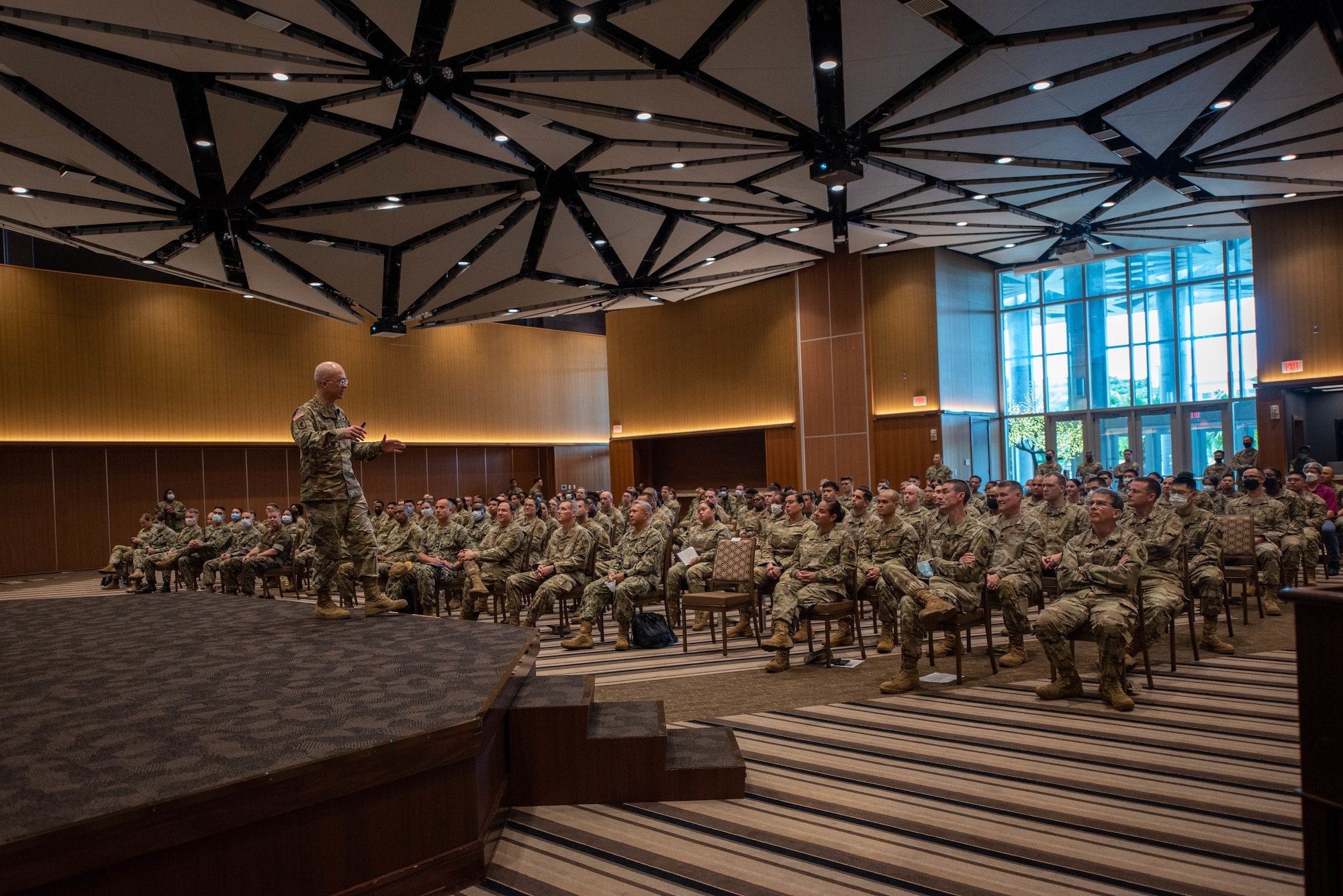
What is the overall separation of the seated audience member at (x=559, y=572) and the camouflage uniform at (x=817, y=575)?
208 centimetres

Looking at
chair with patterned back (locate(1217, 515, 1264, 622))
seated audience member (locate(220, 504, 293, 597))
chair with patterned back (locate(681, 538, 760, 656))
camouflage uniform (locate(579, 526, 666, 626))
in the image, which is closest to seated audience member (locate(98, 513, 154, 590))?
seated audience member (locate(220, 504, 293, 597))

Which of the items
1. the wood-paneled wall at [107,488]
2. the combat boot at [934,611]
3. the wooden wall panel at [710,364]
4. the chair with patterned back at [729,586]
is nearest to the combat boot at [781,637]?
the chair with patterned back at [729,586]

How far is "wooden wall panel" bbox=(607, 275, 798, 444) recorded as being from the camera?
61.1 feet

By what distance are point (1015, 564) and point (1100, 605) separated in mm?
1331

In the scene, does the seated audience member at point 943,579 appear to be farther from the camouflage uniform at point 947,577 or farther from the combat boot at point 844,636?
the combat boot at point 844,636

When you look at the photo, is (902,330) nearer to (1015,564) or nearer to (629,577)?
(629,577)

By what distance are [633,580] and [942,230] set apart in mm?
11028

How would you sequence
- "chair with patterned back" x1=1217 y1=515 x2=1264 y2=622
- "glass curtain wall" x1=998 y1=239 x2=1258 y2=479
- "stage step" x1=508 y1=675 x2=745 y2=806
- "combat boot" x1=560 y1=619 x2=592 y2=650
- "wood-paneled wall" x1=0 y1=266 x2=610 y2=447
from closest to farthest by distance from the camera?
"stage step" x1=508 y1=675 x2=745 y2=806 → "chair with patterned back" x1=1217 y1=515 x2=1264 y2=622 → "combat boot" x1=560 y1=619 x2=592 y2=650 → "wood-paneled wall" x1=0 y1=266 x2=610 y2=447 → "glass curtain wall" x1=998 y1=239 x2=1258 y2=479

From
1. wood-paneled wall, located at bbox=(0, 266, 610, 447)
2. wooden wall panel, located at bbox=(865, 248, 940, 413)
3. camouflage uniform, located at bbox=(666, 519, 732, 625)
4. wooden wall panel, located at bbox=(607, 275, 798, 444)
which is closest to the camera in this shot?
camouflage uniform, located at bbox=(666, 519, 732, 625)

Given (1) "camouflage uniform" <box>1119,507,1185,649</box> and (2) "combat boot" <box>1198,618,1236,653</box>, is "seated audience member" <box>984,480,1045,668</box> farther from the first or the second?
(2) "combat boot" <box>1198,618,1236,653</box>

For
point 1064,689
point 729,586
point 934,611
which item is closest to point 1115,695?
point 1064,689

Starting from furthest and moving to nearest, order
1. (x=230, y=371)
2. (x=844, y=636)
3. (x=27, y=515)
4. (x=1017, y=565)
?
(x=230, y=371), (x=27, y=515), (x=844, y=636), (x=1017, y=565)

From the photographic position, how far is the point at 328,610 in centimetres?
523

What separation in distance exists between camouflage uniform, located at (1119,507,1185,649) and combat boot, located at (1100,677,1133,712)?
63cm
